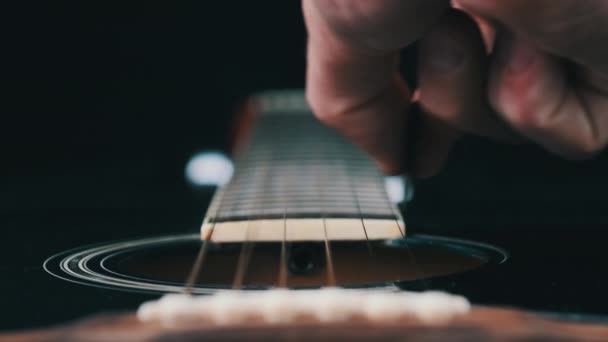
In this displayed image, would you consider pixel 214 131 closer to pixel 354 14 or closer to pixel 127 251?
pixel 127 251

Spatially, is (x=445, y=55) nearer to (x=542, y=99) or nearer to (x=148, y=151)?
(x=542, y=99)

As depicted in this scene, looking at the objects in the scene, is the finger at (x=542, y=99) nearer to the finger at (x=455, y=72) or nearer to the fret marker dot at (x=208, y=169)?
the finger at (x=455, y=72)

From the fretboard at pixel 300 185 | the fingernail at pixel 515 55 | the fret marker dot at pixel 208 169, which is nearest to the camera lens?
the fingernail at pixel 515 55

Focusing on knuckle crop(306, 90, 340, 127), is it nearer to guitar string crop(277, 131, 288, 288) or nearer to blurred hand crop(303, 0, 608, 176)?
blurred hand crop(303, 0, 608, 176)

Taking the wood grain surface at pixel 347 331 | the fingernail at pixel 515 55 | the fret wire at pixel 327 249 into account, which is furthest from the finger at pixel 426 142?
the wood grain surface at pixel 347 331

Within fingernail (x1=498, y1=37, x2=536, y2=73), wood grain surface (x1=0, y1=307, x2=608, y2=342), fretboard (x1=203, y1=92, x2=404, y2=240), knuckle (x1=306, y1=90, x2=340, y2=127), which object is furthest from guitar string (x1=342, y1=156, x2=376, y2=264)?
wood grain surface (x1=0, y1=307, x2=608, y2=342)
